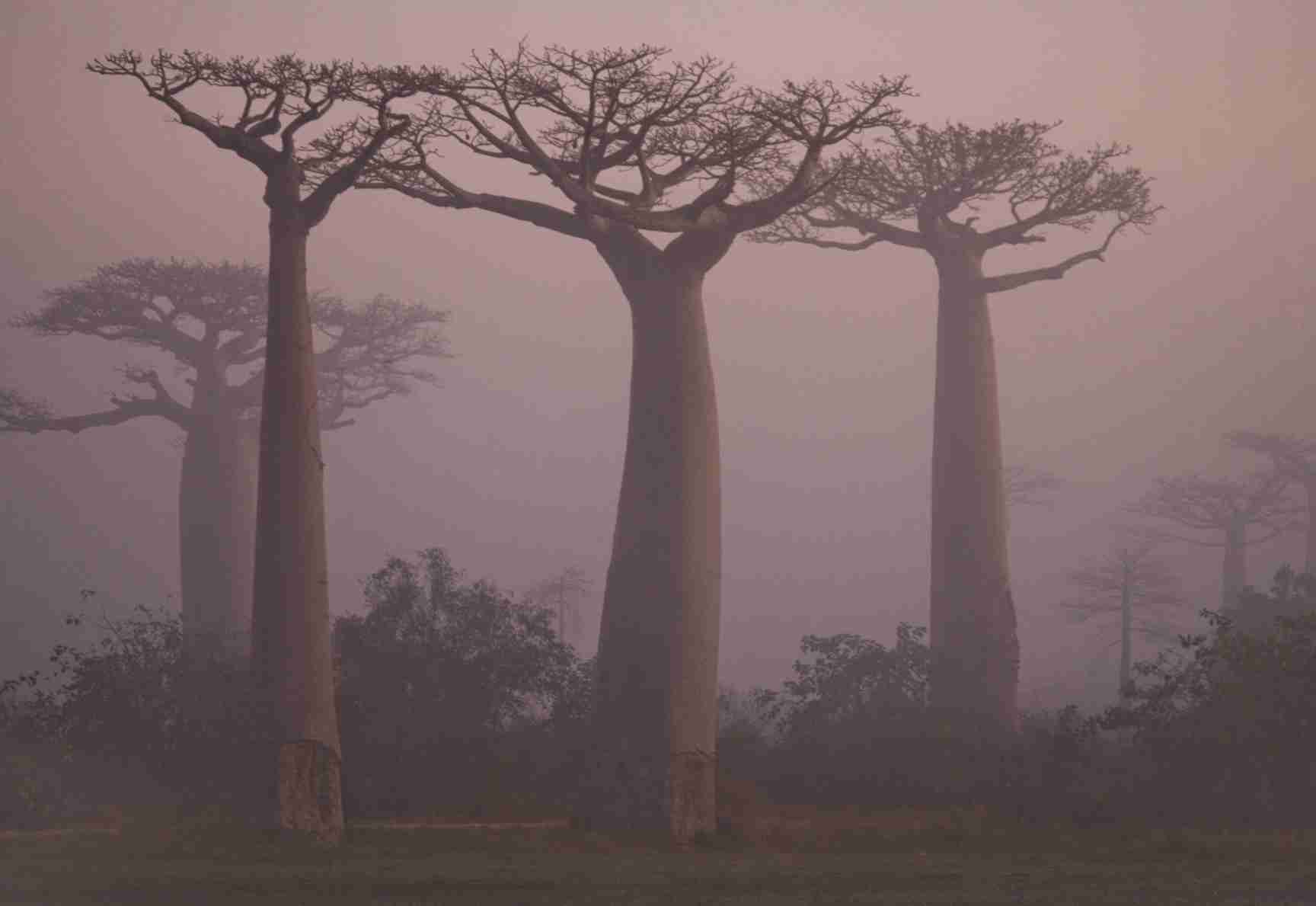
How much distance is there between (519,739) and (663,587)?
2.19 m

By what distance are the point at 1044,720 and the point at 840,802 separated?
10.7ft

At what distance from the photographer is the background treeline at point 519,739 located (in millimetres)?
9188

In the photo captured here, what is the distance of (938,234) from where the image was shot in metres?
12.7

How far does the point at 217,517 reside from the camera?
48.9ft

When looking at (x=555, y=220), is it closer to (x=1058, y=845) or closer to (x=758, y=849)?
(x=758, y=849)

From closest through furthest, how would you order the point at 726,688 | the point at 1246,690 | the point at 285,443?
1. the point at 285,443
2. the point at 1246,690
3. the point at 726,688

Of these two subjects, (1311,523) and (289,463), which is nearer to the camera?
(289,463)

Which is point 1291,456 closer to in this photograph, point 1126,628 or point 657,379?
point 1126,628

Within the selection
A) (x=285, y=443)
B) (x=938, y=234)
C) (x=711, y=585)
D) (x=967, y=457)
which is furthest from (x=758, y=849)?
(x=938, y=234)

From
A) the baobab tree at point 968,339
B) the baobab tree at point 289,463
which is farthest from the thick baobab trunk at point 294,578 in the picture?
the baobab tree at point 968,339

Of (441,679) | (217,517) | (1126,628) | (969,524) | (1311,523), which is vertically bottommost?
(441,679)

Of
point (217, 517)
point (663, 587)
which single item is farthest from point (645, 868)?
point (217, 517)

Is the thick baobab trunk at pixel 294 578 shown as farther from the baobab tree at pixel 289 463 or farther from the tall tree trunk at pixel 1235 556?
the tall tree trunk at pixel 1235 556

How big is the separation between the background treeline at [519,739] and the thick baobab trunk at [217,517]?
371 cm
